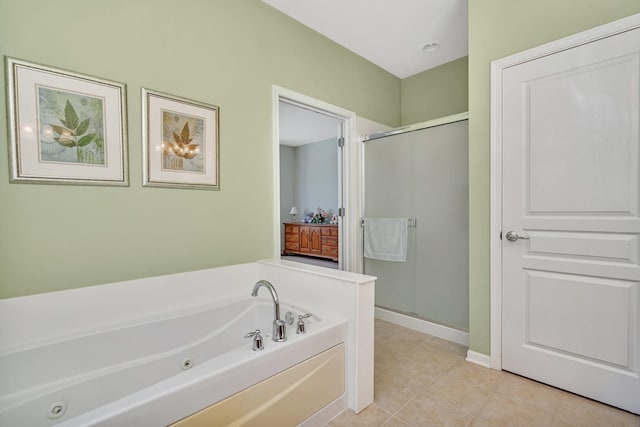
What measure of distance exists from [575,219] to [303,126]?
442 cm

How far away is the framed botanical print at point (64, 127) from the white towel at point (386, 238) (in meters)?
2.18

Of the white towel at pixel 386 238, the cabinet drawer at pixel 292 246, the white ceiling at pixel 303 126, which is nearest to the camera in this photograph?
the white towel at pixel 386 238

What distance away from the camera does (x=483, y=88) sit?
211 cm

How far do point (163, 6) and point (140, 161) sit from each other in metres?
0.94

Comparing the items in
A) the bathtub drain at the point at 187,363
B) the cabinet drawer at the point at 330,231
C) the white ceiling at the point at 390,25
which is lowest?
the bathtub drain at the point at 187,363

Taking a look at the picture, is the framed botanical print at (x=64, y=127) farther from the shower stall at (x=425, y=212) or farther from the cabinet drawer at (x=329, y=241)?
the cabinet drawer at (x=329, y=241)

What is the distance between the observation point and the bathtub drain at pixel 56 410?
1253 millimetres

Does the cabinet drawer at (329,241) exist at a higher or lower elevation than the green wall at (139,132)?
lower

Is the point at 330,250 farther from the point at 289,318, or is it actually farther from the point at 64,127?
the point at 64,127

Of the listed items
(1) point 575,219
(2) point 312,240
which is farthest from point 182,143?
(2) point 312,240

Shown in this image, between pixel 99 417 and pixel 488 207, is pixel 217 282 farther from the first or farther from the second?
pixel 488 207

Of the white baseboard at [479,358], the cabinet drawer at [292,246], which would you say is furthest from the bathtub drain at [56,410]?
the cabinet drawer at [292,246]

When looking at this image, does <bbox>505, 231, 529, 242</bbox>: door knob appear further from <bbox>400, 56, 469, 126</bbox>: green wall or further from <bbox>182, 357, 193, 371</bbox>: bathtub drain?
<bbox>182, 357, 193, 371</bbox>: bathtub drain

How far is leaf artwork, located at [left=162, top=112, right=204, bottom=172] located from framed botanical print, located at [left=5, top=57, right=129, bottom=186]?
0.23 m
